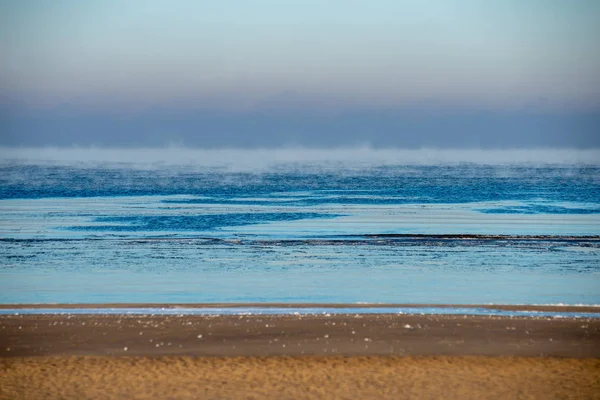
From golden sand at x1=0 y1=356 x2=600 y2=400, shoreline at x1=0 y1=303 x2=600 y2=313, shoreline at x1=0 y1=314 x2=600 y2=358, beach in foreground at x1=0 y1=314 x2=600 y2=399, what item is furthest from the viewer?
shoreline at x1=0 y1=303 x2=600 y2=313

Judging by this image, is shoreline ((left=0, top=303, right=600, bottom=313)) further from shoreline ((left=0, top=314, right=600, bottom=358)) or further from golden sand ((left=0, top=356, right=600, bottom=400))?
golden sand ((left=0, top=356, right=600, bottom=400))

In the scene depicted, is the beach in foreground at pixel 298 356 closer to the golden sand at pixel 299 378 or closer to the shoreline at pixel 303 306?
the golden sand at pixel 299 378

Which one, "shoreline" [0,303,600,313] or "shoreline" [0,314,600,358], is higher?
"shoreline" [0,314,600,358]

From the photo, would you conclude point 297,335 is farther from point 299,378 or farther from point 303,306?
point 303,306

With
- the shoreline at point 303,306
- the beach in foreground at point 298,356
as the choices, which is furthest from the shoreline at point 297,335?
the shoreline at point 303,306

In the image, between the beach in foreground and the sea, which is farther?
the sea

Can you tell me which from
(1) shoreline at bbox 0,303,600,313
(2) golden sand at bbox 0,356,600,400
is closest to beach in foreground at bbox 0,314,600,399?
(2) golden sand at bbox 0,356,600,400

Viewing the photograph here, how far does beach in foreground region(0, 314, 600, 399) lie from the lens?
29.1 feet

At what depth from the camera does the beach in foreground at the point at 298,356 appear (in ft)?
29.1

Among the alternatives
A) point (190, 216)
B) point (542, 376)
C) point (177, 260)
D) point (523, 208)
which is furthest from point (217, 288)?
point (523, 208)

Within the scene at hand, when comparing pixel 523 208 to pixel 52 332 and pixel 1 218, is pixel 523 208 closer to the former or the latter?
pixel 1 218

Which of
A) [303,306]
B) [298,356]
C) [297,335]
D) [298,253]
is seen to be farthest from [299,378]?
[298,253]

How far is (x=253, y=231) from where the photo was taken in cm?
2905

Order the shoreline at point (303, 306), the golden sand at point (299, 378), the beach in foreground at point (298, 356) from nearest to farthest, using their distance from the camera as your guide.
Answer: the golden sand at point (299, 378) → the beach in foreground at point (298, 356) → the shoreline at point (303, 306)
